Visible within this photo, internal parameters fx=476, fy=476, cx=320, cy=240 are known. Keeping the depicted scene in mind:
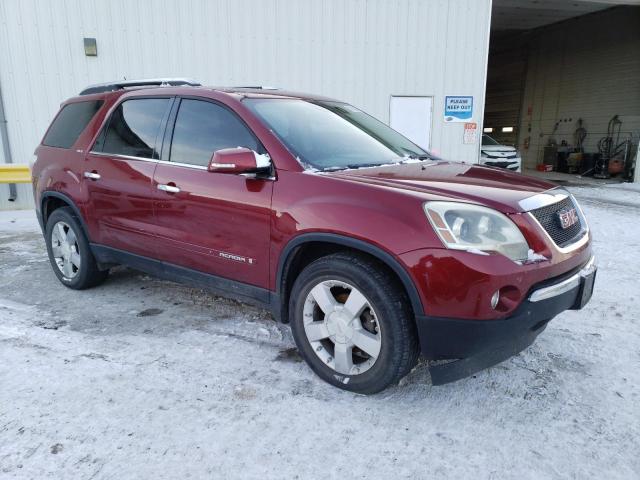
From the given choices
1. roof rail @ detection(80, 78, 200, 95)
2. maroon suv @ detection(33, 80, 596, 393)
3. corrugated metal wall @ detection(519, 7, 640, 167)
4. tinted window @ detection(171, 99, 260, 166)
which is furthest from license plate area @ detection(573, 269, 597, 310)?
corrugated metal wall @ detection(519, 7, 640, 167)

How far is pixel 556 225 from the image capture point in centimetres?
254

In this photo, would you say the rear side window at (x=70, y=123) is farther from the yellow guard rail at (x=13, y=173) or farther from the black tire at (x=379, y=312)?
the yellow guard rail at (x=13, y=173)

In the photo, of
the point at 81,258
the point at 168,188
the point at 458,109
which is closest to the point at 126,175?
the point at 168,188

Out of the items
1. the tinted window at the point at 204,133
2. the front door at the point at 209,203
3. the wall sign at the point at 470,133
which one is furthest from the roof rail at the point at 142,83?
the wall sign at the point at 470,133

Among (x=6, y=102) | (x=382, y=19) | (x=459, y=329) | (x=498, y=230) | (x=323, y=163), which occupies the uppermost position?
(x=382, y=19)

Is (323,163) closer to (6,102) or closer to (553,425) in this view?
(553,425)

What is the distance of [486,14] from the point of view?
10078 millimetres

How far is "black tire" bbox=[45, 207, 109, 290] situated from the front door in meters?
1.09

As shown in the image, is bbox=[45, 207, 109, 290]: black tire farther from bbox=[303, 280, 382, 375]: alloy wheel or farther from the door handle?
bbox=[303, 280, 382, 375]: alloy wheel

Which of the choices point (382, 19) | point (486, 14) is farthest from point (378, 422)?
point (486, 14)

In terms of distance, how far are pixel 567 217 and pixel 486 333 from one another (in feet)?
3.07

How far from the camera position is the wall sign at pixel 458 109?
10.2 metres

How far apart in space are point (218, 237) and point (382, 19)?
8.11 m

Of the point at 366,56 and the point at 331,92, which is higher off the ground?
the point at 366,56
